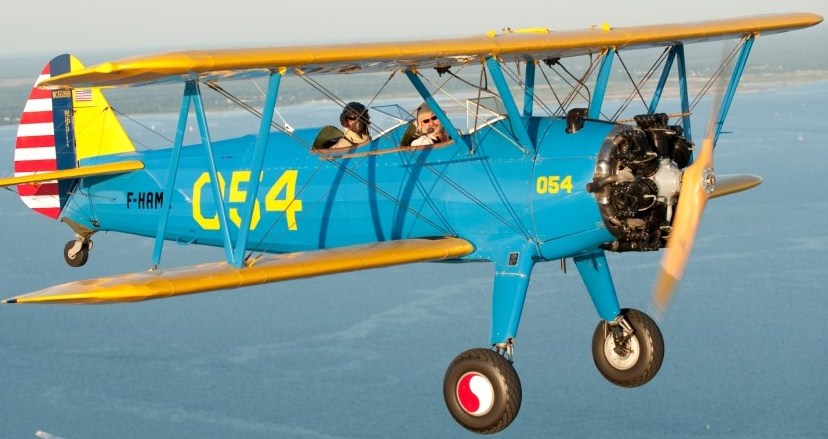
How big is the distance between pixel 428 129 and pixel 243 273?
2.79 metres

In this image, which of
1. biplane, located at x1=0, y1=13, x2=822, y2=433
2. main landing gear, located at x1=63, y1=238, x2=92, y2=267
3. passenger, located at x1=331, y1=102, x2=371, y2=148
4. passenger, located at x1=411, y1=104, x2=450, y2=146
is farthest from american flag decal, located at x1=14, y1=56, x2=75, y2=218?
passenger, located at x1=411, y1=104, x2=450, y2=146

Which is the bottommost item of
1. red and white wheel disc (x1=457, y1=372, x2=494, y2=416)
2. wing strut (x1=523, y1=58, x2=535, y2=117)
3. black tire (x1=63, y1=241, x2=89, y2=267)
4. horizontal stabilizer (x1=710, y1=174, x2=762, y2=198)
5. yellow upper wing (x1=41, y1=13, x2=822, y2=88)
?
red and white wheel disc (x1=457, y1=372, x2=494, y2=416)

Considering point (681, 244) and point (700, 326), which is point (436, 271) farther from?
point (681, 244)

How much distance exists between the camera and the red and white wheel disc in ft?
37.6

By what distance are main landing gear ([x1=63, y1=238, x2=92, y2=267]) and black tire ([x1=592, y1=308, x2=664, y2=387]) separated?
23.1 feet

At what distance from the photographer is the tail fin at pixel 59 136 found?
16531 millimetres

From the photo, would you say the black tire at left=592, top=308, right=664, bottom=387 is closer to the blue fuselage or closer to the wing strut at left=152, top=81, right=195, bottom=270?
the blue fuselage

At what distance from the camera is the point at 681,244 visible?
11.4 meters

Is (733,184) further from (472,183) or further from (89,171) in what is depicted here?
(89,171)

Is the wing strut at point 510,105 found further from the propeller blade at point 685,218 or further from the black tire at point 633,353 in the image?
the black tire at point 633,353

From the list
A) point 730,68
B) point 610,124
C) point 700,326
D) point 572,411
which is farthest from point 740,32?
point 700,326

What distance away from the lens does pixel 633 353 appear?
1309 cm

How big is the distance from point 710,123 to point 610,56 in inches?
49.5

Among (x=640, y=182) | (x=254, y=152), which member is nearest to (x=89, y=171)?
(x=254, y=152)
